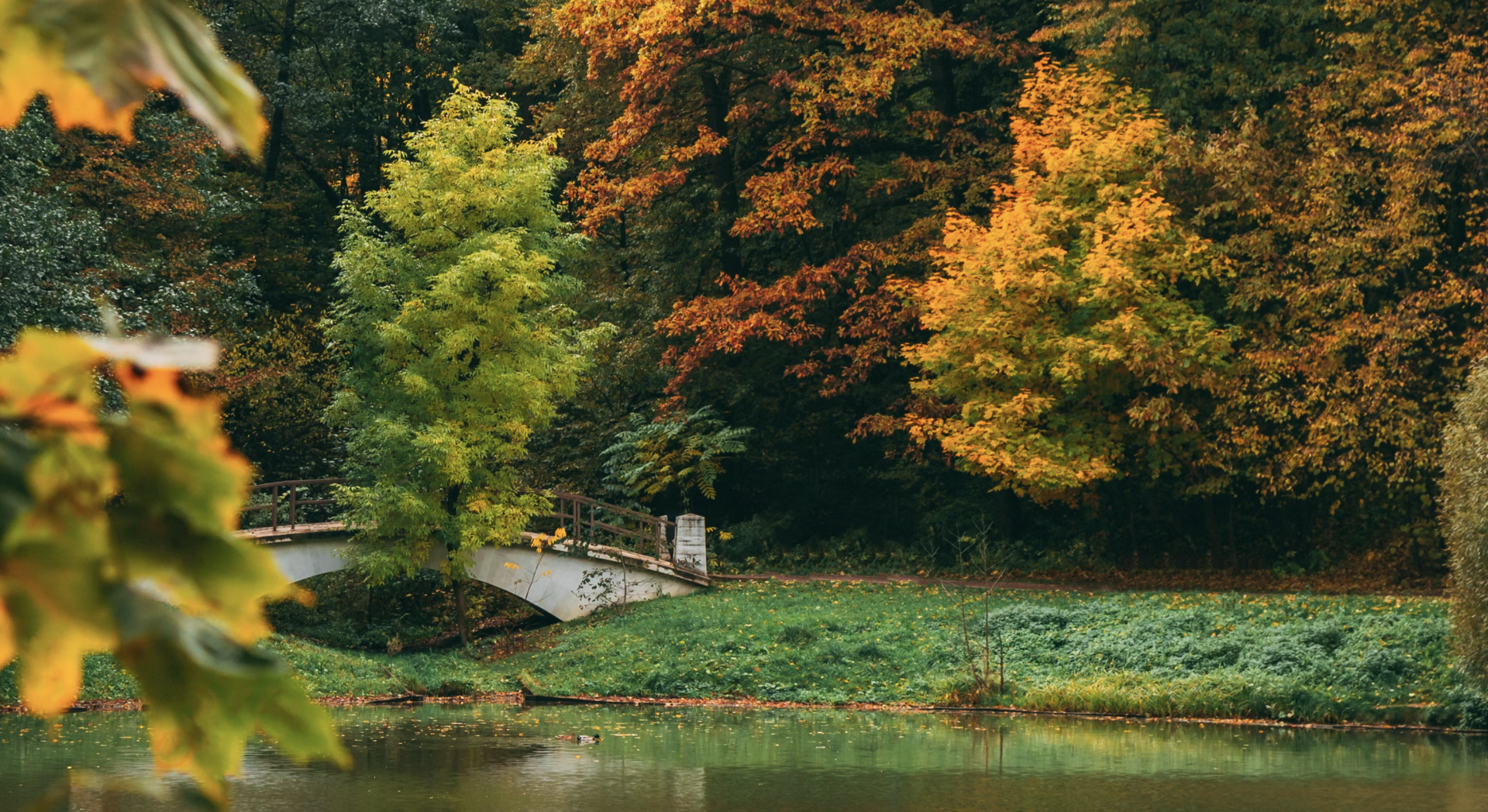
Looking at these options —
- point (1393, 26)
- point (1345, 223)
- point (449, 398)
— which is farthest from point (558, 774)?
point (1393, 26)

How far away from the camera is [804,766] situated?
1333 cm

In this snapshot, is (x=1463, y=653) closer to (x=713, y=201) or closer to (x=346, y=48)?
(x=713, y=201)

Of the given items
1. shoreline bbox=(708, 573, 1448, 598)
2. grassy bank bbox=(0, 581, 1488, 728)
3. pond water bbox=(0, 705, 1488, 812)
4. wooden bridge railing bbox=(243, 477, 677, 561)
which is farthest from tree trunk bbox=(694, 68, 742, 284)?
pond water bbox=(0, 705, 1488, 812)

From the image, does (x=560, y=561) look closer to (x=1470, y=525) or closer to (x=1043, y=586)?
(x=1043, y=586)

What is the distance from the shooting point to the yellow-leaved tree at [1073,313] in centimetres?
2373

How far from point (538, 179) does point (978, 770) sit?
44.5ft

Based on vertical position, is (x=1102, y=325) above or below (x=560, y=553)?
above

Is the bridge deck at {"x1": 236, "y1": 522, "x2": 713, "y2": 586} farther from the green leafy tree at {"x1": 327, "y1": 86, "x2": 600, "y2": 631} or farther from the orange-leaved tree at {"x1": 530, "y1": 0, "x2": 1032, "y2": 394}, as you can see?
the orange-leaved tree at {"x1": 530, "y1": 0, "x2": 1032, "y2": 394}

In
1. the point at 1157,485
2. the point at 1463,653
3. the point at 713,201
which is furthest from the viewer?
the point at 713,201

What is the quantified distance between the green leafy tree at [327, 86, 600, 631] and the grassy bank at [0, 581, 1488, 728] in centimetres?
215

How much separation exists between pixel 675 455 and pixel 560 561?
359 cm

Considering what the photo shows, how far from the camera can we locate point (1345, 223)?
78.2 ft

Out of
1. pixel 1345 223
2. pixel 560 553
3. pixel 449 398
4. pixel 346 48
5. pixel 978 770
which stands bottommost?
pixel 978 770

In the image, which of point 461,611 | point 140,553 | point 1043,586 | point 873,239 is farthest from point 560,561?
point 140,553
